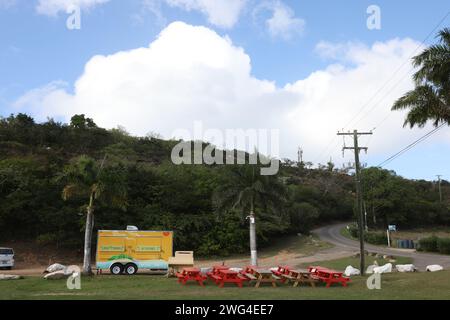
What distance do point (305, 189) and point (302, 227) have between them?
23820 mm

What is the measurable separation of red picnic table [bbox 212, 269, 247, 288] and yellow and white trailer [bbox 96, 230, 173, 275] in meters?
11.4

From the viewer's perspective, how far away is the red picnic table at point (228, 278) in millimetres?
18125

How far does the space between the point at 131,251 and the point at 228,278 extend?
12.6 metres

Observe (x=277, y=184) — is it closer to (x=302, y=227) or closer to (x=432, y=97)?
(x=432, y=97)

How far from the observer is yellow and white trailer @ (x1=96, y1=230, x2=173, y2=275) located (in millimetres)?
28875

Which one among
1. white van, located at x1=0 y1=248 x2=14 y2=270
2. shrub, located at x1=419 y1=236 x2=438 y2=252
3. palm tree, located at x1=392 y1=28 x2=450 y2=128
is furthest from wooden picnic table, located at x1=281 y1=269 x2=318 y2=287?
shrub, located at x1=419 y1=236 x2=438 y2=252

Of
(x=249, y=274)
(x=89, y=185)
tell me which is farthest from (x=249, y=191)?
(x=249, y=274)

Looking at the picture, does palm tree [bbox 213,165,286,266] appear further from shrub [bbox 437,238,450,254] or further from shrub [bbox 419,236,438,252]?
shrub [bbox 419,236,438,252]

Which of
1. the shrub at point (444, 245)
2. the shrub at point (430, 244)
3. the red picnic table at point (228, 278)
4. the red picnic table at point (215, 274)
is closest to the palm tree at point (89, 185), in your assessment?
the red picnic table at point (215, 274)

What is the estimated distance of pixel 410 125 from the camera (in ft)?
80.5

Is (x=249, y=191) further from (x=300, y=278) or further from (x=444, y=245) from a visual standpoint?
(x=444, y=245)

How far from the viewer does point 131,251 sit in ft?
96.2

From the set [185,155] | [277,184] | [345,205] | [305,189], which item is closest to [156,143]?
[185,155]
